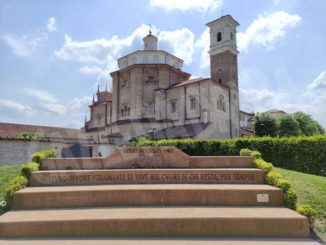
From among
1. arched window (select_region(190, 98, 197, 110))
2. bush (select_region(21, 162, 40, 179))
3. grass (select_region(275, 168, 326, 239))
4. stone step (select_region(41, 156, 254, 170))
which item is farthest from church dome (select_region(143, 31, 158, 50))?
grass (select_region(275, 168, 326, 239))

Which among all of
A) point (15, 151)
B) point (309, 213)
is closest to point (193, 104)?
point (15, 151)

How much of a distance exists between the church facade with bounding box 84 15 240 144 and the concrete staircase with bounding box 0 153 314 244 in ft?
84.3

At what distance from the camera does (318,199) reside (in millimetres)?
7184

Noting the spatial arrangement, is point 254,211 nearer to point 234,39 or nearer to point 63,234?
point 63,234

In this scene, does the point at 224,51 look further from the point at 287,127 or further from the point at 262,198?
the point at 262,198

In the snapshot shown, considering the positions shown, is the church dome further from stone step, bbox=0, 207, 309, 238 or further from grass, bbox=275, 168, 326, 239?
stone step, bbox=0, 207, 309, 238

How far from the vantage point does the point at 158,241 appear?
214 inches

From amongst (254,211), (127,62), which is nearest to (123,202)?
(254,211)

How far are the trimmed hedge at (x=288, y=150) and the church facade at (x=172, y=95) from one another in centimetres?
1700

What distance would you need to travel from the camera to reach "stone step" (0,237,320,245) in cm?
532

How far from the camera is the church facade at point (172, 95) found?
36656 millimetres

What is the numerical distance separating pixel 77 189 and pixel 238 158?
5.28 metres

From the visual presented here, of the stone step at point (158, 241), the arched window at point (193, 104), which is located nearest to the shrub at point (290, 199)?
the stone step at point (158, 241)

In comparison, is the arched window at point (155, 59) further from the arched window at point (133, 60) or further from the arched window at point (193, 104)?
the arched window at point (193, 104)
